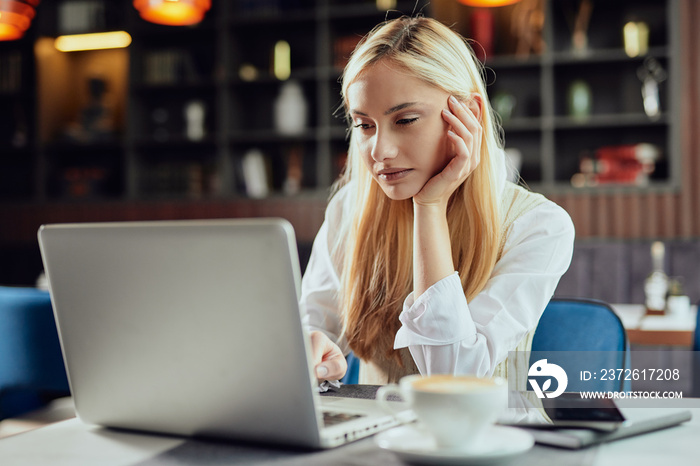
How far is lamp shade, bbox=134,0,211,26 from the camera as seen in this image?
3.15 metres

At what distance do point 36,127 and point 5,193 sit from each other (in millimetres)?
610

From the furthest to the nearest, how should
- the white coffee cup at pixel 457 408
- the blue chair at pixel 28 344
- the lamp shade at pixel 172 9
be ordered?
the lamp shade at pixel 172 9, the blue chair at pixel 28 344, the white coffee cup at pixel 457 408

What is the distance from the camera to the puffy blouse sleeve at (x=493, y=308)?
111 centimetres

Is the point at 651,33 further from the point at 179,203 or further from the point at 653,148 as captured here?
the point at 179,203

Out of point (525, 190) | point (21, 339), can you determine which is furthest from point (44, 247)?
point (21, 339)

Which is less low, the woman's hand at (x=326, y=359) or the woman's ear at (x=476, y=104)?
the woman's ear at (x=476, y=104)

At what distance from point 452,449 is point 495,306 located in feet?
1.74

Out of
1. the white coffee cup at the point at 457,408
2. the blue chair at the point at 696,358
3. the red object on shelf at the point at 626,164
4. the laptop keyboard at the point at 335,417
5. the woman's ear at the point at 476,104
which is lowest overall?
the blue chair at the point at 696,358

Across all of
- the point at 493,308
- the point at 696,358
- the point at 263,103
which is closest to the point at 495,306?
the point at 493,308

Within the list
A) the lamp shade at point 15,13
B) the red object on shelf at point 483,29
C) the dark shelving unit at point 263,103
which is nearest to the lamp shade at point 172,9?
the lamp shade at point 15,13

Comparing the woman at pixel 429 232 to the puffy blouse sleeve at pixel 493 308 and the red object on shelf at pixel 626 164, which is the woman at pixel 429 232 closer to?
the puffy blouse sleeve at pixel 493 308

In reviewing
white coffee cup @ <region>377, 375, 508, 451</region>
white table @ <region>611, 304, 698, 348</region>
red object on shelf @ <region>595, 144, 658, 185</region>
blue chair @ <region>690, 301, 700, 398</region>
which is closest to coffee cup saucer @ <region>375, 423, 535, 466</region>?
white coffee cup @ <region>377, 375, 508, 451</region>

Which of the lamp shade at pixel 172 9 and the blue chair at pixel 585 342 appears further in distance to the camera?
the lamp shade at pixel 172 9

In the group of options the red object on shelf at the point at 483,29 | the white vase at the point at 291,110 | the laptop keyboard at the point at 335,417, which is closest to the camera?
the laptop keyboard at the point at 335,417
